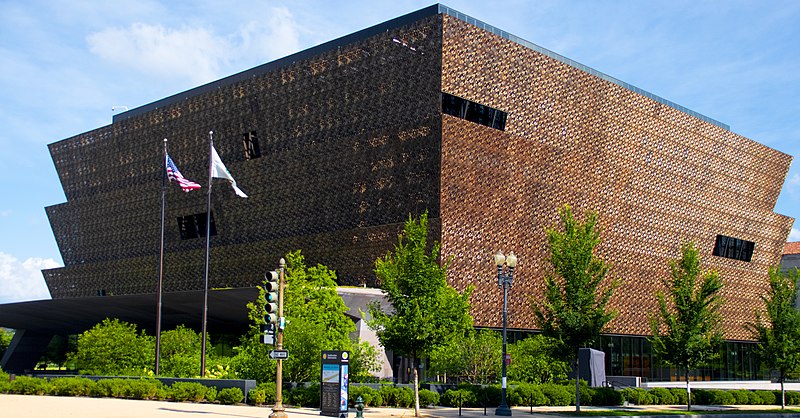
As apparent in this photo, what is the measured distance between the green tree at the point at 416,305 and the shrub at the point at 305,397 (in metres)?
3.65

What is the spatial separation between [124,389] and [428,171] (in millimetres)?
23217

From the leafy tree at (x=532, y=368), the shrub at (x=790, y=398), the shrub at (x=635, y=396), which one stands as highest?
the leafy tree at (x=532, y=368)

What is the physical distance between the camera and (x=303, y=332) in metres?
38.7

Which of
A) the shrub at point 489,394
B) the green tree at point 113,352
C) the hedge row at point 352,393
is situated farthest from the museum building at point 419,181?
the shrub at point 489,394

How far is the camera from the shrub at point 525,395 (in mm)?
40688

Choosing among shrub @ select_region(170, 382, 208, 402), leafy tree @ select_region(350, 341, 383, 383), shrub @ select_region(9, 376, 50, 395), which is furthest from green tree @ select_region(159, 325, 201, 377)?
leafy tree @ select_region(350, 341, 383, 383)

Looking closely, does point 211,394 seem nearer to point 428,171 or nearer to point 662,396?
point 428,171

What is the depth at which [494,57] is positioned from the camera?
56938 millimetres

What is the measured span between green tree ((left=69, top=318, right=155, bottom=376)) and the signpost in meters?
26.7

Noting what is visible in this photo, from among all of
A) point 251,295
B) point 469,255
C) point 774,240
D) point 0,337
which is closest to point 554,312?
point 469,255

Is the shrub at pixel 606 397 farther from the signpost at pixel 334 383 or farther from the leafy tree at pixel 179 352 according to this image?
the leafy tree at pixel 179 352

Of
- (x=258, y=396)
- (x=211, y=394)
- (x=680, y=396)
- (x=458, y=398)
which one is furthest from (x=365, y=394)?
(x=680, y=396)

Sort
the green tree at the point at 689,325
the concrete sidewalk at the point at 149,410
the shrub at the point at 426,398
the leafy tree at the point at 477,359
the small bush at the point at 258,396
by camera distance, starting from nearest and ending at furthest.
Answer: the concrete sidewalk at the point at 149,410
the small bush at the point at 258,396
the shrub at the point at 426,398
the leafy tree at the point at 477,359
the green tree at the point at 689,325

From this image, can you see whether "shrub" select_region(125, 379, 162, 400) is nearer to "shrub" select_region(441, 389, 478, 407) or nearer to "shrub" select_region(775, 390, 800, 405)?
"shrub" select_region(441, 389, 478, 407)
